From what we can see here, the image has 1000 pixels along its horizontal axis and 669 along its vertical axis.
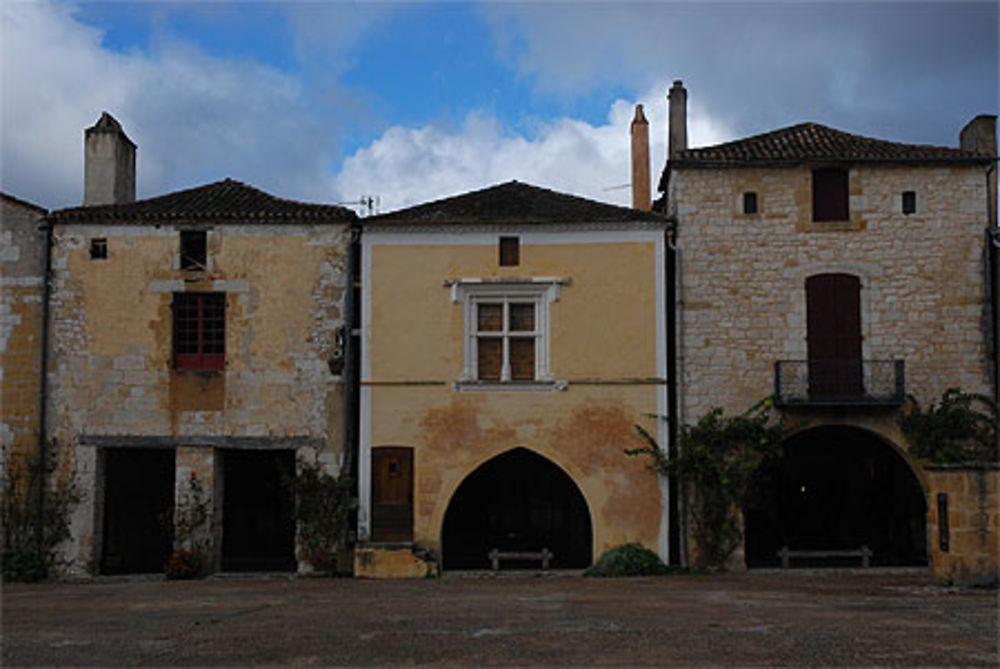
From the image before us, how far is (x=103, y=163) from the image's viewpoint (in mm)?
21625

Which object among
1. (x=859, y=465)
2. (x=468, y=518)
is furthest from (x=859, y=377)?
(x=468, y=518)

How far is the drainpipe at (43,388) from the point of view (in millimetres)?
19469

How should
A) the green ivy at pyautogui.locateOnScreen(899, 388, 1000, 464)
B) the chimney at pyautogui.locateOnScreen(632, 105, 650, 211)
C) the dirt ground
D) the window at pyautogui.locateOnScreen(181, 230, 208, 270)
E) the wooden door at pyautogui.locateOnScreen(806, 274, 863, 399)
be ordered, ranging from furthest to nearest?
1. the chimney at pyautogui.locateOnScreen(632, 105, 650, 211)
2. the window at pyautogui.locateOnScreen(181, 230, 208, 270)
3. the wooden door at pyautogui.locateOnScreen(806, 274, 863, 399)
4. the green ivy at pyautogui.locateOnScreen(899, 388, 1000, 464)
5. the dirt ground

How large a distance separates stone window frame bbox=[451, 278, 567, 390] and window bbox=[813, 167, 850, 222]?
4845 millimetres

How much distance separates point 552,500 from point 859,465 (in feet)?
20.5

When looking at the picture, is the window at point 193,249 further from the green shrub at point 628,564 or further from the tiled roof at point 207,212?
the green shrub at point 628,564

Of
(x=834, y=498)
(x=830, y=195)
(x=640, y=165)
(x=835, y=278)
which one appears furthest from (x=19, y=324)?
(x=834, y=498)

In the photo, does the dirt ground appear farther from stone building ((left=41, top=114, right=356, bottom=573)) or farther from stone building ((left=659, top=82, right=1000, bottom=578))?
stone building ((left=659, top=82, right=1000, bottom=578))

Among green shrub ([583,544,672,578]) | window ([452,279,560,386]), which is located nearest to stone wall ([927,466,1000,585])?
green shrub ([583,544,672,578])

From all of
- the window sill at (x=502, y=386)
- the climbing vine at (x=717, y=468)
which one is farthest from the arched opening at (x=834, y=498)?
the window sill at (x=502, y=386)

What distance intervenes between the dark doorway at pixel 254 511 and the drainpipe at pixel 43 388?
148 inches

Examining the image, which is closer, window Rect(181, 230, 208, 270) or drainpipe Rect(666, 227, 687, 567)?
drainpipe Rect(666, 227, 687, 567)

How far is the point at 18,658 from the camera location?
10.9 metres

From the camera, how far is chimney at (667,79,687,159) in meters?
20.2
